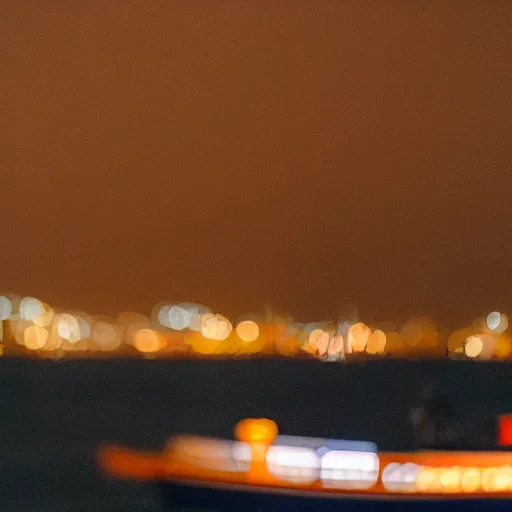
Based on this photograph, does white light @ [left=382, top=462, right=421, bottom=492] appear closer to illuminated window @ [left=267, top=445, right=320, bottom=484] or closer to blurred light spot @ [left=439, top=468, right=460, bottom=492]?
blurred light spot @ [left=439, top=468, right=460, bottom=492]

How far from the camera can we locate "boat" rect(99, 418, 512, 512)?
41.7 feet

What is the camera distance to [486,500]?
12859mm

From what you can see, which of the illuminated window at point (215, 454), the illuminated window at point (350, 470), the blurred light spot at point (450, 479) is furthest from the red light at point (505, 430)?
the illuminated window at point (215, 454)

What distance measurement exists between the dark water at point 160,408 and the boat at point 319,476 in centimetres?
63

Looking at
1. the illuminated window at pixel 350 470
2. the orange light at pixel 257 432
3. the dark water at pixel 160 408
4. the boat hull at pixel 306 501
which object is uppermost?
the dark water at pixel 160 408

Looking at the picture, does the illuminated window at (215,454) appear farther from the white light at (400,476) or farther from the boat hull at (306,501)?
the white light at (400,476)

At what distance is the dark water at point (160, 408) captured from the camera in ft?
83.6

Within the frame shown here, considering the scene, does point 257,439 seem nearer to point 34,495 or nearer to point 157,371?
point 34,495

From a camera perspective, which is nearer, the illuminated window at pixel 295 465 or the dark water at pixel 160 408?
the illuminated window at pixel 295 465

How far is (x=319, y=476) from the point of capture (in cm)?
1317

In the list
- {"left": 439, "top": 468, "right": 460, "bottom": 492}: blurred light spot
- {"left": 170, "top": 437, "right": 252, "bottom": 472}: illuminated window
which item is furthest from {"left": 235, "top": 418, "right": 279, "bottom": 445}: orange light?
{"left": 439, "top": 468, "right": 460, "bottom": 492}: blurred light spot

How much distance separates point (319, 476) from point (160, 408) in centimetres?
4090

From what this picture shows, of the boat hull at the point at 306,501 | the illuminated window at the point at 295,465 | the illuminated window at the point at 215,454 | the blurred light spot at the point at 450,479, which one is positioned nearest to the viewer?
the blurred light spot at the point at 450,479

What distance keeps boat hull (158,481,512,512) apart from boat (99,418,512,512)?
0.01m
